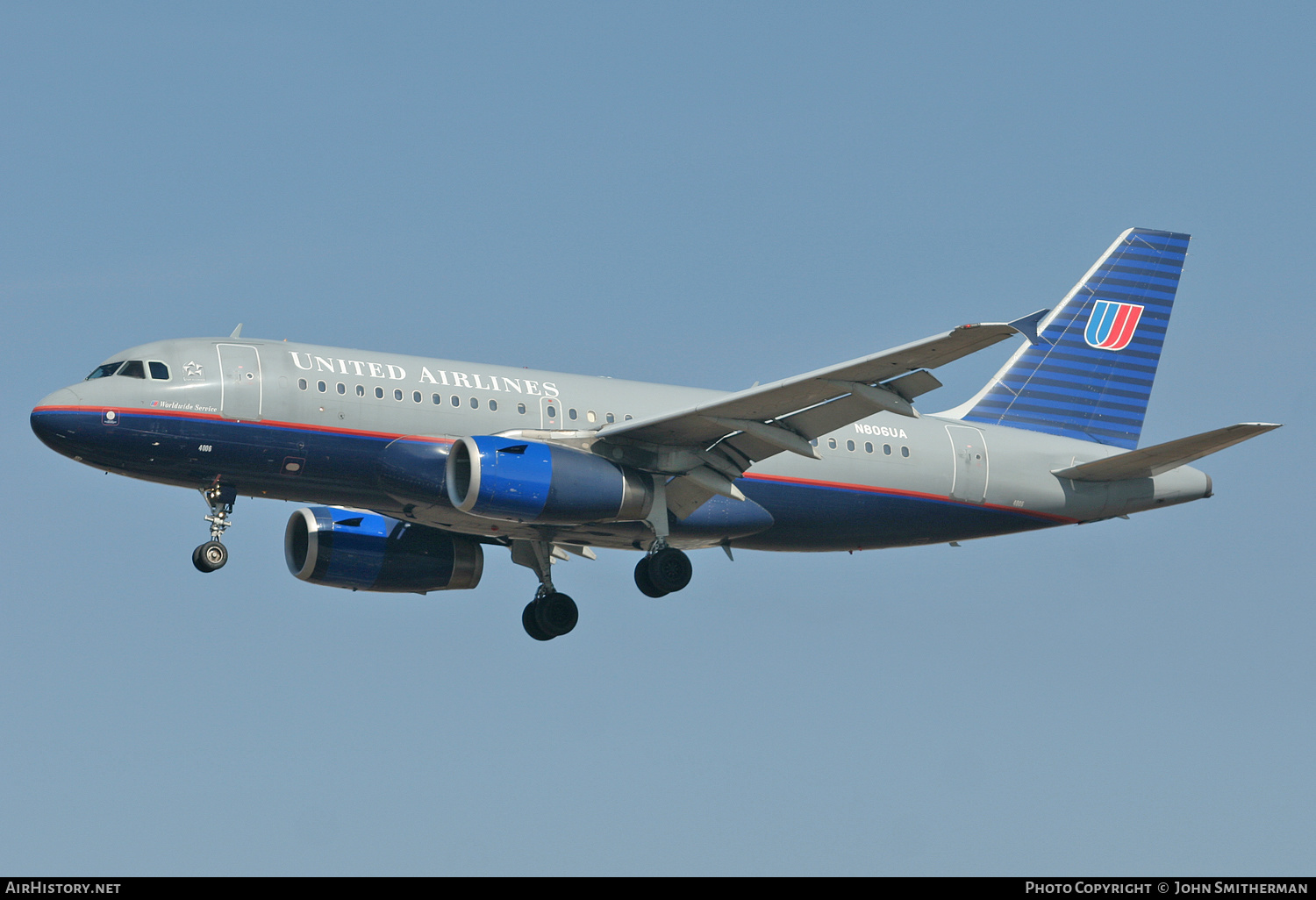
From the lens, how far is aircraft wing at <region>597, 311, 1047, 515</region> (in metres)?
27.9

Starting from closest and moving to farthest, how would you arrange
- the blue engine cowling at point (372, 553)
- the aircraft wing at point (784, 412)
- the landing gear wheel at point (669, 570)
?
the aircraft wing at point (784, 412), the landing gear wheel at point (669, 570), the blue engine cowling at point (372, 553)

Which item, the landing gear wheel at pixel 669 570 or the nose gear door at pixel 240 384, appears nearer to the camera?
the nose gear door at pixel 240 384

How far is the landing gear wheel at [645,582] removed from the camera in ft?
111

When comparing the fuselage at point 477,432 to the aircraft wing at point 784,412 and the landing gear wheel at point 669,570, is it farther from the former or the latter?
the aircraft wing at point 784,412

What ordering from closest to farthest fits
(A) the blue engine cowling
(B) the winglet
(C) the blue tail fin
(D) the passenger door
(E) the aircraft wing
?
1. (B) the winglet
2. (E) the aircraft wing
3. (D) the passenger door
4. (A) the blue engine cowling
5. (C) the blue tail fin

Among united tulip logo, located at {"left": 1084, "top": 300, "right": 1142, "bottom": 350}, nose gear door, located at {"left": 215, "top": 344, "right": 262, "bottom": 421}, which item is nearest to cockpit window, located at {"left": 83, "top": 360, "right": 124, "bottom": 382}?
nose gear door, located at {"left": 215, "top": 344, "right": 262, "bottom": 421}

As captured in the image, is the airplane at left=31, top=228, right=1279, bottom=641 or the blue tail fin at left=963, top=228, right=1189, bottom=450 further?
the blue tail fin at left=963, top=228, right=1189, bottom=450

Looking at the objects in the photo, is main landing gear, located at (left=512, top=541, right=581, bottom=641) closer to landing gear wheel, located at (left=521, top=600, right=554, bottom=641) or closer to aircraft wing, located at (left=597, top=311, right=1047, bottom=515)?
landing gear wheel, located at (left=521, top=600, right=554, bottom=641)

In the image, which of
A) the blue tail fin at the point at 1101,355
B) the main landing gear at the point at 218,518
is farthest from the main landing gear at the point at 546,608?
the blue tail fin at the point at 1101,355

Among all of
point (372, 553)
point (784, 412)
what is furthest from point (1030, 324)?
point (372, 553)

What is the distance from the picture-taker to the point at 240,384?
105ft

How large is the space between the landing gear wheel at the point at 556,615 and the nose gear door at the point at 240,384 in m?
8.61

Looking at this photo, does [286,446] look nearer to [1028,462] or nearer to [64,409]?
[64,409]
